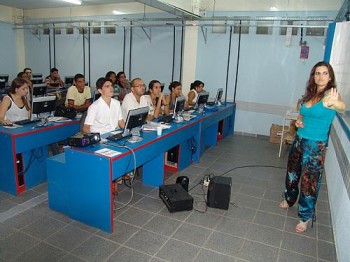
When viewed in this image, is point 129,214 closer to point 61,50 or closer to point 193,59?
point 193,59

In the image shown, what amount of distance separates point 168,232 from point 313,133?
1656 millimetres

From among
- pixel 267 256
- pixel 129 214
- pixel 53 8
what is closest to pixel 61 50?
pixel 53 8

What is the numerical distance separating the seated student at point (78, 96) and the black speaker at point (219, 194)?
2.89 metres

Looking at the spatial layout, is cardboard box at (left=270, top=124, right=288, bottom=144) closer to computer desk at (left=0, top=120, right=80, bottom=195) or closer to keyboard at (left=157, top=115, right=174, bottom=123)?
keyboard at (left=157, top=115, right=174, bottom=123)

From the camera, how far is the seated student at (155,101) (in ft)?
14.3

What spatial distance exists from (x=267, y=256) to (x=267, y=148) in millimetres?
3546

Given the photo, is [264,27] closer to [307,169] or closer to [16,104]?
[307,169]

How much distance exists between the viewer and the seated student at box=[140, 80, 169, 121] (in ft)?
Result: 14.3

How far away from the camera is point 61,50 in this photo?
8789 millimetres

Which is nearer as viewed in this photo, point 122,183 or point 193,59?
point 122,183

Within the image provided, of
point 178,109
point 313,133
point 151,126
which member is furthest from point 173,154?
point 313,133

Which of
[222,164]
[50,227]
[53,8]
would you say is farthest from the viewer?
[53,8]

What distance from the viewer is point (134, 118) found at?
9.88 ft

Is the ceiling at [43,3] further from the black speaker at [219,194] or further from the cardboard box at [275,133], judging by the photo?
the black speaker at [219,194]
